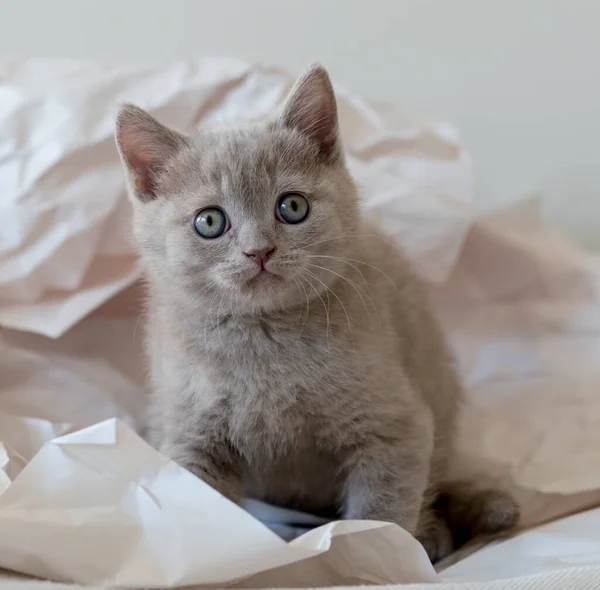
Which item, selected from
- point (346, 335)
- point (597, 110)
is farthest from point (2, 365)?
point (597, 110)

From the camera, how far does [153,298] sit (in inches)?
44.2

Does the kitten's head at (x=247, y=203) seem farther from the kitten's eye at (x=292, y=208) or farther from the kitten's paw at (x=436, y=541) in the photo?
the kitten's paw at (x=436, y=541)

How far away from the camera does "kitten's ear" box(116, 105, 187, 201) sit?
99cm

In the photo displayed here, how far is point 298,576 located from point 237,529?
116 millimetres

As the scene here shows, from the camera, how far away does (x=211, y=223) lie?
3.14ft

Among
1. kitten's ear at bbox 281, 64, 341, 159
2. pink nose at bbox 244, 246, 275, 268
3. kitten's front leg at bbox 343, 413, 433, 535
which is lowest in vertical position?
kitten's front leg at bbox 343, 413, 433, 535

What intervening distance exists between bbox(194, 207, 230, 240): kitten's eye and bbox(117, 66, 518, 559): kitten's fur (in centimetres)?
1

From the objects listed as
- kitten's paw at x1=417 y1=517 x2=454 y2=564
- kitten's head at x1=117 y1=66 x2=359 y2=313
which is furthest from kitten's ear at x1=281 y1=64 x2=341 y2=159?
kitten's paw at x1=417 y1=517 x2=454 y2=564

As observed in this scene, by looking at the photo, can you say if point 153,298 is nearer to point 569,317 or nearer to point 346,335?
point 346,335

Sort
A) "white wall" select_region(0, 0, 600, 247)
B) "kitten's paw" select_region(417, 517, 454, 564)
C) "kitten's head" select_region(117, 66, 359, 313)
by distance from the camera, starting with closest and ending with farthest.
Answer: "kitten's head" select_region(117, 66, 359, 313) → "kitten's paw" select_region(417, 517, 454, 564) → "white wall" select_region(0, 0, 600, 247)

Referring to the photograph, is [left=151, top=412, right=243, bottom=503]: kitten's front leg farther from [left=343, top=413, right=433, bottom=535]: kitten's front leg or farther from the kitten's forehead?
the kitten's forehead

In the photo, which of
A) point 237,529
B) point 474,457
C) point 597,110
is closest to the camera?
point 237,529

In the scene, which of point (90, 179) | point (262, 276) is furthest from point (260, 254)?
point (90, 179)

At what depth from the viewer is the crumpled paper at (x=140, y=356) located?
826 millimetres
